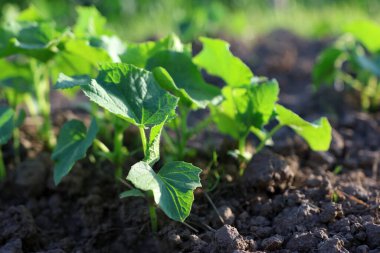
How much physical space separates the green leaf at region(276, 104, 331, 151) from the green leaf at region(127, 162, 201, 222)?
1.50 feet

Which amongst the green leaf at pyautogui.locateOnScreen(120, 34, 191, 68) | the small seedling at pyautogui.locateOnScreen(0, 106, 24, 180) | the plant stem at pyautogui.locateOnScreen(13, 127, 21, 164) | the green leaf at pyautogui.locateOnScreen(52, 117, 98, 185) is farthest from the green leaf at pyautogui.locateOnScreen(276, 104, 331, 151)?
the plant stem at pyautogui.locateOnScreen(13, 127, 21, 164)

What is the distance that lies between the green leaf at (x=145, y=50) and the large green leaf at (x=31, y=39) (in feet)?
0.81

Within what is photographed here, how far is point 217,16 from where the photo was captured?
4.04 metres

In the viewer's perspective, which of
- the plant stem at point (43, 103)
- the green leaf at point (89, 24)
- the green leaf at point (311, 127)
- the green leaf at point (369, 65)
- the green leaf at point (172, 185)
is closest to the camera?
the green leaf at point (172, 185)

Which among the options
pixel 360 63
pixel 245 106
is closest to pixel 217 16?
pixel 360 63

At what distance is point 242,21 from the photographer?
13.8ft

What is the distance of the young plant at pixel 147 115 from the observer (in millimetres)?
1471

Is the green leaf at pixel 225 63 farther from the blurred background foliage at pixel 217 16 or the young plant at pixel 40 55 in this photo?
the blurred background foliage at pixel 217 16

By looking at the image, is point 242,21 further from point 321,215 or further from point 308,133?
point 321,215

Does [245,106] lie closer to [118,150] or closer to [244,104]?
[244,104]

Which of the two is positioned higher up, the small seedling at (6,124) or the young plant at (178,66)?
the young plant at (178,66)

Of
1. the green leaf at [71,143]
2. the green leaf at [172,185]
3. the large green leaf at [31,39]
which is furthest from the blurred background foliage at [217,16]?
the green leaf at [172,185]

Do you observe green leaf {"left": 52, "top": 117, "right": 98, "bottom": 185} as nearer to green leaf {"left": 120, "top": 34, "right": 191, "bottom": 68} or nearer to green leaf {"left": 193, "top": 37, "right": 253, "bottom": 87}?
green leaf {"left": 120, "top": 34, "right": 191, "bottom": 68}

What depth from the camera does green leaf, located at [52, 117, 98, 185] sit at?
175 centimetres
